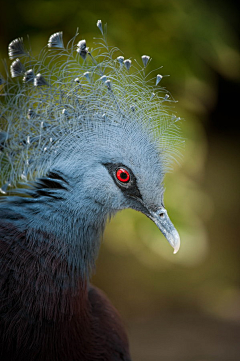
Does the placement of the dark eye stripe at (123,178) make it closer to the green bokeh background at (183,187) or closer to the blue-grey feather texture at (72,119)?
the blue-grey feather texture at (72,119)

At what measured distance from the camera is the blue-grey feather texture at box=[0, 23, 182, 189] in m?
1.50

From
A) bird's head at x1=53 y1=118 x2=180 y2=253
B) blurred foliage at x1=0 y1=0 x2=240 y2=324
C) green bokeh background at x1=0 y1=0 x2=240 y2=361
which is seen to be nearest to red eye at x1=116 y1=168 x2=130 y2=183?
bird's head at x1=53 y1=118 x2=180 y2=253

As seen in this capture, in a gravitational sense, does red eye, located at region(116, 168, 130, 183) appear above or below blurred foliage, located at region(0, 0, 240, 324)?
below

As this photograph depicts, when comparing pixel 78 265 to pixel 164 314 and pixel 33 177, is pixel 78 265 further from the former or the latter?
pixel 164 314

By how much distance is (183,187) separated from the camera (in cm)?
270

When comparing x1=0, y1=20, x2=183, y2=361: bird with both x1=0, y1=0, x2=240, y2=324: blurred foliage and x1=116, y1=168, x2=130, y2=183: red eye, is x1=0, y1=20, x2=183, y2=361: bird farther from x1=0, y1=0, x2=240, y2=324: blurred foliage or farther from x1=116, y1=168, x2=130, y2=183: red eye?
x1=0, y1=0, x2=240, y2=324: blurred foliage

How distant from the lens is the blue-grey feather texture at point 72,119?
1.50m

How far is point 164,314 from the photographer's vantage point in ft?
13.8

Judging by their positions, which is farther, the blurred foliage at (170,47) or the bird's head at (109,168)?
the blurred foliage at (170,47)

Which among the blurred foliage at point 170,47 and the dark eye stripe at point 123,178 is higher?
the blurred foliage at point 170,47

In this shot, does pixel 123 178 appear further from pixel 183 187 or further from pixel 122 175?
pixel 183 187

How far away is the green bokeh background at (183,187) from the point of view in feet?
8.48

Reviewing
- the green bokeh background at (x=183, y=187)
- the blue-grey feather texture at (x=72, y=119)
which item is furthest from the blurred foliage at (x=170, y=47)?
the blue-grey feather texture at (x=72, y=119)

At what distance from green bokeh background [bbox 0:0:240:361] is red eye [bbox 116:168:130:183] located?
68 centimetres
